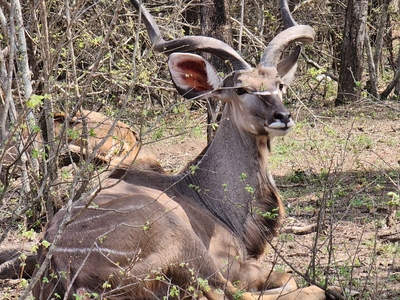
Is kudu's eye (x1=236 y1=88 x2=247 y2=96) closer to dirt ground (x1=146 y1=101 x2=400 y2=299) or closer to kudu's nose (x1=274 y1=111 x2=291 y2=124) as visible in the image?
kudu's nose (x1=274 y1=111 x2=291 y2=124)

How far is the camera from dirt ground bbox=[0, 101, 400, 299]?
15.3 ft

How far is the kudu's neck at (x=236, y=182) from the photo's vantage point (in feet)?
17.2

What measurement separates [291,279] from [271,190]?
2.40 ft

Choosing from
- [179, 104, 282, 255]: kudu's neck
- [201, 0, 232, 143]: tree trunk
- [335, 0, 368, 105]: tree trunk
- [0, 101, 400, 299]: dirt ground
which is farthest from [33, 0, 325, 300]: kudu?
[335, 0, 368, 105]: tree trunk

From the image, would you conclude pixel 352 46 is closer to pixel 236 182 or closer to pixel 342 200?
pixel 342 200

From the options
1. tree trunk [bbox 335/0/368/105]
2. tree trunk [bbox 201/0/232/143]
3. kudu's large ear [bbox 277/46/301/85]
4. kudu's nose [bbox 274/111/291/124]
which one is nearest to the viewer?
kudu's nose [bbox 274/111/291/124]

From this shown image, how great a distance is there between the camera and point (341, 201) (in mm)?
6555

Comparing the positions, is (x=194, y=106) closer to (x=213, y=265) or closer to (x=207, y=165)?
(x=207, y=165)

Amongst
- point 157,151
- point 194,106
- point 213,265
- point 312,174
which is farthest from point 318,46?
point 213,265

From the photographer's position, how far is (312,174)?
746 cm

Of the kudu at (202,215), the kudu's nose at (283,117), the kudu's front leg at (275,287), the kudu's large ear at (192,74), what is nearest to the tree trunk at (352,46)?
the kudu at (202,215)

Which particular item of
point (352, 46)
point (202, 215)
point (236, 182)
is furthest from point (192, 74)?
point (352, 46)

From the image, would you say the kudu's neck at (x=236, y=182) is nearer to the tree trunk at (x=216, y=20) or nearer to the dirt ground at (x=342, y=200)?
the dirt ground at (x=342, y=200)

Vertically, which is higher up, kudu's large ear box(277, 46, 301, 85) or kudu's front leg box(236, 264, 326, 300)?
kudu's large ear box(277, 46, 301, 85)
